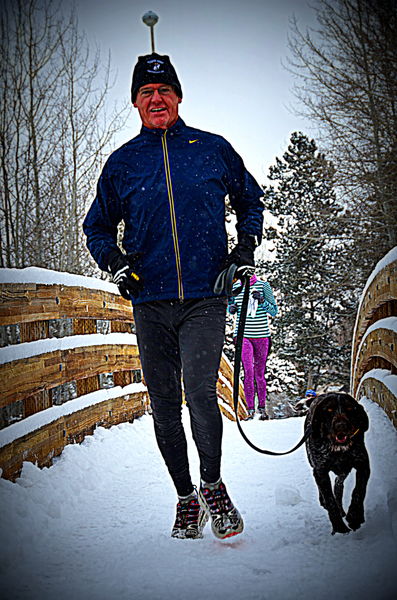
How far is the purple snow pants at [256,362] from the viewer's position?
7.01 meters

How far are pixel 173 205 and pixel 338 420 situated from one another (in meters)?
1.31

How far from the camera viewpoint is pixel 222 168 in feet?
8.73

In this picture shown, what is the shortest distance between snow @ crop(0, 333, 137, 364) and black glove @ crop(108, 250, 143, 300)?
88 centimetres

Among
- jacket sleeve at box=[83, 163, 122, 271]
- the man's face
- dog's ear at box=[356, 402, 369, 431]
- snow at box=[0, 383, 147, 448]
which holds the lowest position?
snow at box=[0, 383, 147, 448]

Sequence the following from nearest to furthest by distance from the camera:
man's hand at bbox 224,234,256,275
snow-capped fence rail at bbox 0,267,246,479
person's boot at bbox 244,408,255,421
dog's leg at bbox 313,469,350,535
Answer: dog's leg at bbox 313,469,350,535, man's hand at bbox 224,234,256,275, snow-capped fence rail at bbox 0,267,246,479, person's boot at bbox 244,408,255,421

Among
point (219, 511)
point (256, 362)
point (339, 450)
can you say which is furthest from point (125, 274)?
point (256, 362)

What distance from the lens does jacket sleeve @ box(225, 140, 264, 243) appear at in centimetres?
276

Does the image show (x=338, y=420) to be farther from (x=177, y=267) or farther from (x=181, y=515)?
(x=177, y=267)

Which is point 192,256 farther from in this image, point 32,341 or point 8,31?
point 8,31

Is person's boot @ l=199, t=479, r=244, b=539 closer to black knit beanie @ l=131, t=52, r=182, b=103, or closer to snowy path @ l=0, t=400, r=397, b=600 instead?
snowy path @ l=0, t=400, r=397, b=600

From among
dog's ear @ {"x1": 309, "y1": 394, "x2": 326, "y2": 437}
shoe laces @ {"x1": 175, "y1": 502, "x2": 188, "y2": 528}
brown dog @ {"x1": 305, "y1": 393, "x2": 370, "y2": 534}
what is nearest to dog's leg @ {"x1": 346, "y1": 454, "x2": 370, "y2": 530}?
brown dog @ {"x1": 305, "y1": 393, "x2": 370, "y2": 534}

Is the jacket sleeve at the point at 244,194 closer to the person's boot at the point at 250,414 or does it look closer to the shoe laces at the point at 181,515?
the shoe laces at the point at 181,515

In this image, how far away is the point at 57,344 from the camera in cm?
371

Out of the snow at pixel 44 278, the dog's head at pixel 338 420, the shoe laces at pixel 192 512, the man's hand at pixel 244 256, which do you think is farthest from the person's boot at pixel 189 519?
the snow at pixel 44 278
